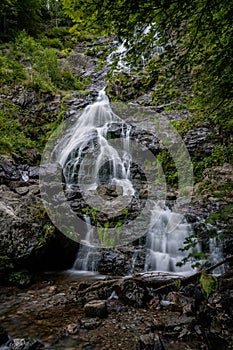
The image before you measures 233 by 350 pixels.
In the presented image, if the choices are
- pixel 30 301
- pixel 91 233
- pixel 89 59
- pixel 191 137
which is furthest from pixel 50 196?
pixel 89 59

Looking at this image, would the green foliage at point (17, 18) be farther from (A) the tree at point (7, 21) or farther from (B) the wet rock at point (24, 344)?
(B) the wet rock at point (24, 344)

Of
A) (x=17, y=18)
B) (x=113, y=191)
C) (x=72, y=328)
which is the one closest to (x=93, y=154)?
(x=113, y=191)

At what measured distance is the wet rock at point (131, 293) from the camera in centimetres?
369

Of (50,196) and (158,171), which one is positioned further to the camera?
(158,171)

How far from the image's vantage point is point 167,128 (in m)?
11.4

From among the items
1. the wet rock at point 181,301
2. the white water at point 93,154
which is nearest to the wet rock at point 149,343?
the wet rock at point 181,301

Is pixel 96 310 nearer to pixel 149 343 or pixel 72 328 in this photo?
pixel 72 328

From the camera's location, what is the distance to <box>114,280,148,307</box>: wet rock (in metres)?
3.69

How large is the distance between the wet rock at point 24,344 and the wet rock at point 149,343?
1.08m

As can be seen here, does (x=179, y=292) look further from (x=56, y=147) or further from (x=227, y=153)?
(x=56, y=147)

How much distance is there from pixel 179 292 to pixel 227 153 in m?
7.12

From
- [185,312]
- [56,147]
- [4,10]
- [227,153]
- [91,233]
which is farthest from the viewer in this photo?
[4,10]

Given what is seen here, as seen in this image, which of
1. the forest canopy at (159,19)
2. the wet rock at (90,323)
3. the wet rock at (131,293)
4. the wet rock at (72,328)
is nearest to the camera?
Answer: the forest canopy at (159,19)

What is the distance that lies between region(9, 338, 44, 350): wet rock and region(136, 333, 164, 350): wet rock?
108 centimetres
